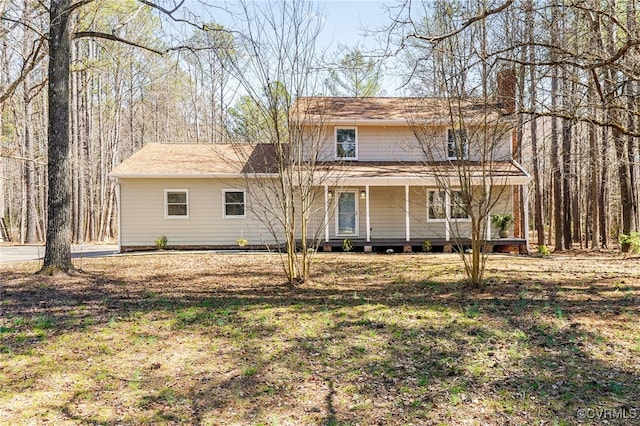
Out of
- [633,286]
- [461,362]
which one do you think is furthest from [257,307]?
[633,286]

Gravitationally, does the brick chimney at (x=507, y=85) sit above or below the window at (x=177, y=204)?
above

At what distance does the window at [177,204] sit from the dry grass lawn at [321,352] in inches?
292

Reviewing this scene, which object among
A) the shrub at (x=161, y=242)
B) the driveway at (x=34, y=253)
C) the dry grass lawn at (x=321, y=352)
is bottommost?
the dry grass lawn at (x=321, y=352)

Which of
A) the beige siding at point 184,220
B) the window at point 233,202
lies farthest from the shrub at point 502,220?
the window at point 233,202

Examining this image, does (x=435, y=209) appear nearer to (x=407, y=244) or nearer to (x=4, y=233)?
(x=407, y=244)

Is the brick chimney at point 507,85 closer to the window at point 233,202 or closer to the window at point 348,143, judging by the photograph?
the window at point 348,143

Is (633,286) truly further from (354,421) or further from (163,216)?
(163,216)

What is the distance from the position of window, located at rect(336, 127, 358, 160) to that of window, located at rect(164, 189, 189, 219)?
228 inches

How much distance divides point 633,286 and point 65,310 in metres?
9.08

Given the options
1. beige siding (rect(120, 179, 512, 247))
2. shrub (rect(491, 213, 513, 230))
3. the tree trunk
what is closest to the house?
beige siding (rect(120, 179, 512, 247))

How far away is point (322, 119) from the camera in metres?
7.73

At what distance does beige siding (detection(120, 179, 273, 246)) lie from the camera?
15375 millimetres

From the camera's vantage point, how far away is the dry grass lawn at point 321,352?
3676mm

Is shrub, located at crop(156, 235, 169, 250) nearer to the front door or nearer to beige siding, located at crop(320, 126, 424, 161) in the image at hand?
the front door
